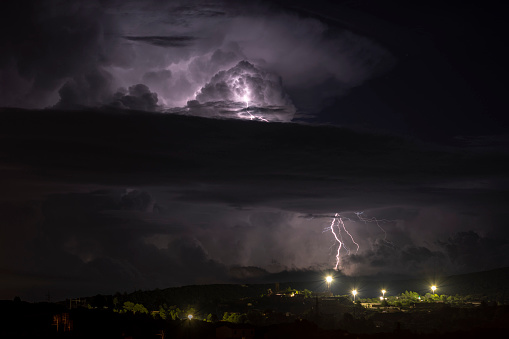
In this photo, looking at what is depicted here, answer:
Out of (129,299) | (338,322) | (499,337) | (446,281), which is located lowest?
(499,337)

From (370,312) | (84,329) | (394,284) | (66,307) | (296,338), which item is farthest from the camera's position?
(394,284)

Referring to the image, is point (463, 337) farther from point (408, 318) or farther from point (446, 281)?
point (446, 281)

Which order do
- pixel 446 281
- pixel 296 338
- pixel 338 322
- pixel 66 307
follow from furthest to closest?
pixel 446 281
pixel 66 307
pixel 338 322
pixel 296 338

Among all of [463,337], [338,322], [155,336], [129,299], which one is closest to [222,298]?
[129,299]

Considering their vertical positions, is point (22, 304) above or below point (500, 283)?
below

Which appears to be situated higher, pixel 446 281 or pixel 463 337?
pixel 446 281

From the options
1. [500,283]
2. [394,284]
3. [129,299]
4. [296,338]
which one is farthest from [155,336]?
[394,284]

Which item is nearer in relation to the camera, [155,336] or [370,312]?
[155,336]

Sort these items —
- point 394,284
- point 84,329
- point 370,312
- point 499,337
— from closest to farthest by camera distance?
point 499,337, point 84,329, point 370,312, point 394,284

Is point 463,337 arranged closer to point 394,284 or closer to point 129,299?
point 129,299
